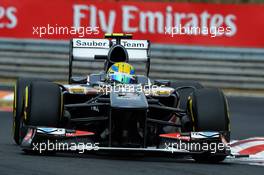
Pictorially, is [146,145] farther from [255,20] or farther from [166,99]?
[255,20]

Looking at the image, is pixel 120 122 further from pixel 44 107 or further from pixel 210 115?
pixel 210 115

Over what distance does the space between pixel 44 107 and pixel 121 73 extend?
177cm

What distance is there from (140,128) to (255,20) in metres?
10.0

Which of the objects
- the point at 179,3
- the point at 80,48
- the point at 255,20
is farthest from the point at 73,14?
the point at 80,48

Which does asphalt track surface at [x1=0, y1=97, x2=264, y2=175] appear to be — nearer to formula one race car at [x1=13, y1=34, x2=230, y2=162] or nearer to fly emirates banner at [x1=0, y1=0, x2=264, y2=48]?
formula one race car at [x1=13, y1=34, x2=230, y2=162]

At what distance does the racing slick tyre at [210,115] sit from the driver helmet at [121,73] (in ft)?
4.58

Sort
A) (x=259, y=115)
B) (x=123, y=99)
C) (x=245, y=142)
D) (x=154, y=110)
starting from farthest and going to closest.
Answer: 1. (x=259, y=115)
2. (x=245, y=142)
3. (x=154, y=110)
4. (x=123, y=99)

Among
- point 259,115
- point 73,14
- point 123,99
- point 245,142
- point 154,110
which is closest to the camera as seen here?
point 123,99

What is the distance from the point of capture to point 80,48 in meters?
13.0

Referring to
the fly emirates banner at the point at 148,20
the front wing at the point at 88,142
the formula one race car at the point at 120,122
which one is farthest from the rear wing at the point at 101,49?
the fly emirates banner at the point at 148,20

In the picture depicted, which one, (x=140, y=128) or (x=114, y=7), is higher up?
(x=114, y=7)

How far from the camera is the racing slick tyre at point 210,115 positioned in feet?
34.3

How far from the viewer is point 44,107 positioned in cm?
1038

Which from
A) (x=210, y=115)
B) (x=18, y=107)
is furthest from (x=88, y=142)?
(x=18, y=107)
